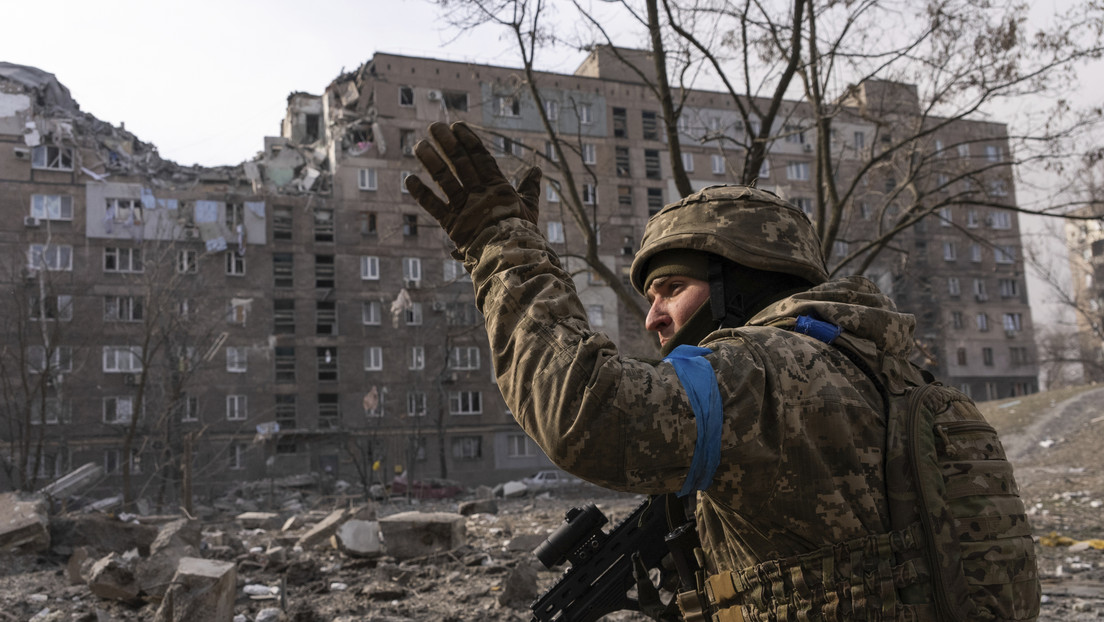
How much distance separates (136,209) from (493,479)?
18.3 meters

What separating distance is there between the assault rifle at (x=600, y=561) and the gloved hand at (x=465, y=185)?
49.6 inches

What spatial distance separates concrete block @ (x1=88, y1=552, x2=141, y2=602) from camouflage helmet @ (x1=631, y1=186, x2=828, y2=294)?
6.30 metres

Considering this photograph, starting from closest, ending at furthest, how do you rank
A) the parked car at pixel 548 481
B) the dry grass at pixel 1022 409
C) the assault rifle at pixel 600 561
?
the assault rifle at pixel 600 561 < the dry grass at pixel 1022 409 < the parked car at pixel 548 481

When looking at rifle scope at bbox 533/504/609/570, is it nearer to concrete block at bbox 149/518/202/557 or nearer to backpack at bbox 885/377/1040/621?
backpack at bbox 885/377/1040/621

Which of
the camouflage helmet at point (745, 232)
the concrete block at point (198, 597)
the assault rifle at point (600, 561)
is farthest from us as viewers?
the concrete block at point (198, 597)

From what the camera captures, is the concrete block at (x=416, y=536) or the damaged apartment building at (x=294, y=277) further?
the damaged apartment building at (x=294, y=277)

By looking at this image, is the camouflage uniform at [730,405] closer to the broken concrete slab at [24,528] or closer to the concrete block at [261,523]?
Result: the broken concrete slab at [24,528]

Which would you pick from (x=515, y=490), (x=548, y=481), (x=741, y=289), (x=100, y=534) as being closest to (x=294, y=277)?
(x=515, y=490)

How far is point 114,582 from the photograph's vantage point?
254 inches

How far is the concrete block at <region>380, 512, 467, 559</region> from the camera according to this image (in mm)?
8070

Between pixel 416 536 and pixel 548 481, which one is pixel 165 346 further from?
pixel 416 536

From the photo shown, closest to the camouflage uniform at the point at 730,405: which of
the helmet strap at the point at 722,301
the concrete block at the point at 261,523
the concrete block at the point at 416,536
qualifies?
the helmet strap at the point at 722,301

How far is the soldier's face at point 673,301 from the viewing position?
6.18 ft

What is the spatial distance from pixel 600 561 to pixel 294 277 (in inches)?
1292
